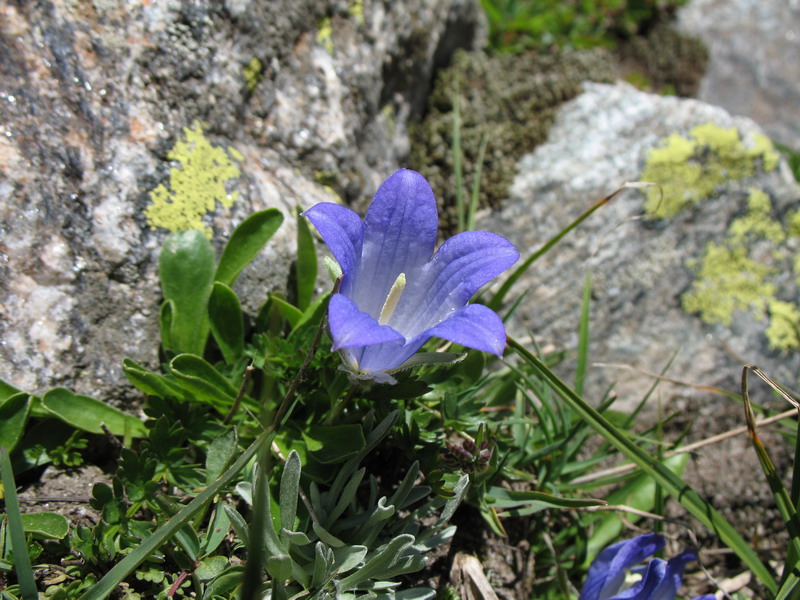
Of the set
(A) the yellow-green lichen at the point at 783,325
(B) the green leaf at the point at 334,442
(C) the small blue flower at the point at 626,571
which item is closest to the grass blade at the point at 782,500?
(C) the small blue flower at the point at 626,571

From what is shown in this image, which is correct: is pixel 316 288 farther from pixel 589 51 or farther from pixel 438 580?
pixel 589 51

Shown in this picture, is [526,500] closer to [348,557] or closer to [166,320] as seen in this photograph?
[348,557]

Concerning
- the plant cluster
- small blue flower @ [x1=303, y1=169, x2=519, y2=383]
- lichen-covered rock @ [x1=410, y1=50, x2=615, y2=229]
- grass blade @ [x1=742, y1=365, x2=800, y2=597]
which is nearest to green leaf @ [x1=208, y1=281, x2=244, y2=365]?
the plant cluster

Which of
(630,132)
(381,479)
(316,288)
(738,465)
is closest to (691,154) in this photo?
(630,132)

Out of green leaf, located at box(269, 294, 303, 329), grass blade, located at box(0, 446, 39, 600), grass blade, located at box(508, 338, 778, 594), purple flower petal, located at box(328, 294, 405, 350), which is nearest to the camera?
purple flower petal, located at box(328, 294, 405, 350)

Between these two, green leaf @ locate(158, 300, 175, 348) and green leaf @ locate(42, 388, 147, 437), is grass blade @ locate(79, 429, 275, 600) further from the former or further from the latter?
green leaf @ locate(158, 300, 175, 348)
